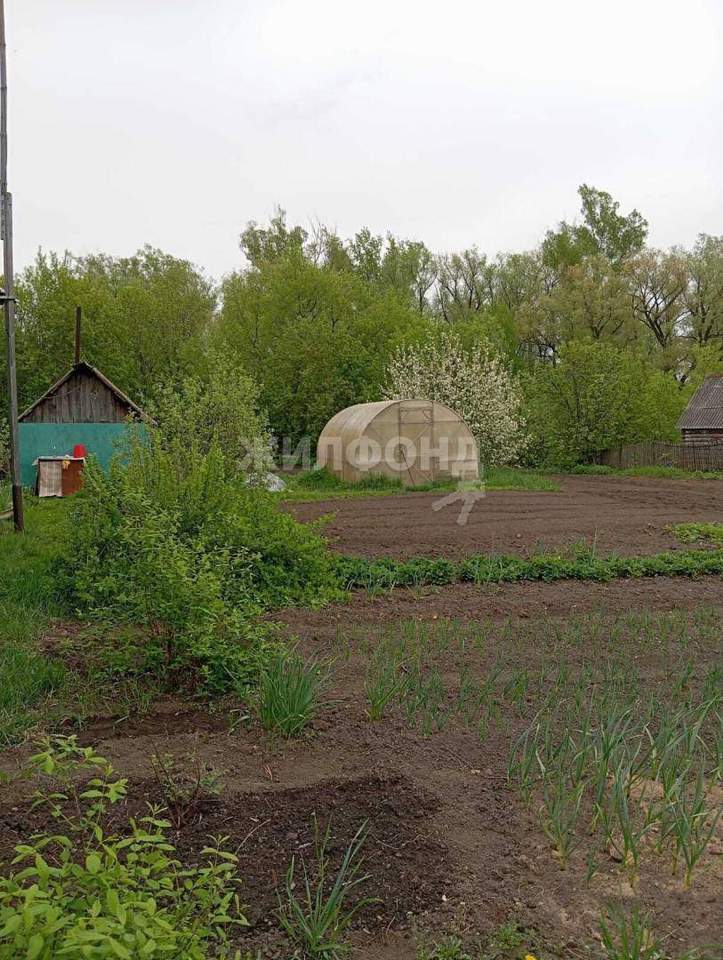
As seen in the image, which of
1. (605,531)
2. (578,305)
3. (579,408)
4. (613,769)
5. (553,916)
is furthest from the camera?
(578,305)

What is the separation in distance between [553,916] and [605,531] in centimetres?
963

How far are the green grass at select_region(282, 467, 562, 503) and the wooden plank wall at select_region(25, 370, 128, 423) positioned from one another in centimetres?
523

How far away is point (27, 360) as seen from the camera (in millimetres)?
32875

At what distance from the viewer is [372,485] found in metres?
21.9

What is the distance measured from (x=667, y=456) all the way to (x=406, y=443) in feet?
45.2

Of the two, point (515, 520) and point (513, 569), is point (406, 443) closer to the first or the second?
point (515, 520)

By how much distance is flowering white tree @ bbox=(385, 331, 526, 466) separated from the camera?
28.0 m

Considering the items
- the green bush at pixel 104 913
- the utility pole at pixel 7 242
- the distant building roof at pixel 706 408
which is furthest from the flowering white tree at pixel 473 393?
the green bush at pixel 104 913

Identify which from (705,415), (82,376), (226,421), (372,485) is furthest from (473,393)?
(226,421)

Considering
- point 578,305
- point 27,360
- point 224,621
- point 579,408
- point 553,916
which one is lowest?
point 553,916

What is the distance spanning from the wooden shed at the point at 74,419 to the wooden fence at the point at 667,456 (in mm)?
18308

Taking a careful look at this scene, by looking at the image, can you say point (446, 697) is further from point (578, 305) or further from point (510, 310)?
point (510, 310)

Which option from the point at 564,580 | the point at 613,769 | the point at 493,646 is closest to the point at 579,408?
the point at 564,580

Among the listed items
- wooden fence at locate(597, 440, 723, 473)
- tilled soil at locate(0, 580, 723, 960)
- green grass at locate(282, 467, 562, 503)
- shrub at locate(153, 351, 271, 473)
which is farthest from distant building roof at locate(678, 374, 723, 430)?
tilled soil at locate(0, 580, 723, 960)
